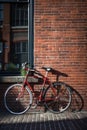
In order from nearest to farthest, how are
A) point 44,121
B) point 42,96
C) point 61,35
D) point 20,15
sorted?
point 44,121
point 42,96
point 61,35
point 20,15

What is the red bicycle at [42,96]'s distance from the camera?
8.64 m

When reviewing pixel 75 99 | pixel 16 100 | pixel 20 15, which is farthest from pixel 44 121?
pixel 20 15

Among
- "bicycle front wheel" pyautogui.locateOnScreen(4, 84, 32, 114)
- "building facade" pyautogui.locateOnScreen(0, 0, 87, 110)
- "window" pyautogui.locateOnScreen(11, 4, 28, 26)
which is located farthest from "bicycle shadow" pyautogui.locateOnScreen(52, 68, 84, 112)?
"window" pyautogui.locateOnScreen(11, 4, 28, 26)

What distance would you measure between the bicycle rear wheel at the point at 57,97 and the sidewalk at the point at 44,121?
204 mm

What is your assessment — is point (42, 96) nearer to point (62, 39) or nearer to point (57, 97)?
point (57, 97)

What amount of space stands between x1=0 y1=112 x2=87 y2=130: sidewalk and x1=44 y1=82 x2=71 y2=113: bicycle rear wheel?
204mm

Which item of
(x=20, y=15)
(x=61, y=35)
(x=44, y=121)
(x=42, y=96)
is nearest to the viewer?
(x=44, y=121)

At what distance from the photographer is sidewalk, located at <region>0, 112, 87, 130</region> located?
23.9ft

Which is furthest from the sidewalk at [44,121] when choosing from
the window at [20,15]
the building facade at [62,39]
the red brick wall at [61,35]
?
the window at [20,15]

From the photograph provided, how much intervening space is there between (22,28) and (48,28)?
710 millimetres

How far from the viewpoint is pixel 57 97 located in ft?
28.6

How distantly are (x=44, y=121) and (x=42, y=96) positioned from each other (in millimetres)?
1007

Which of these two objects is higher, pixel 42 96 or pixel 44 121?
pixel 42 96

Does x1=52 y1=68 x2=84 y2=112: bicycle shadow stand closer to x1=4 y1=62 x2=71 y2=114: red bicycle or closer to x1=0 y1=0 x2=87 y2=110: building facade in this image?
x1=0 y1=0 x2=87 y2=110: building facade
